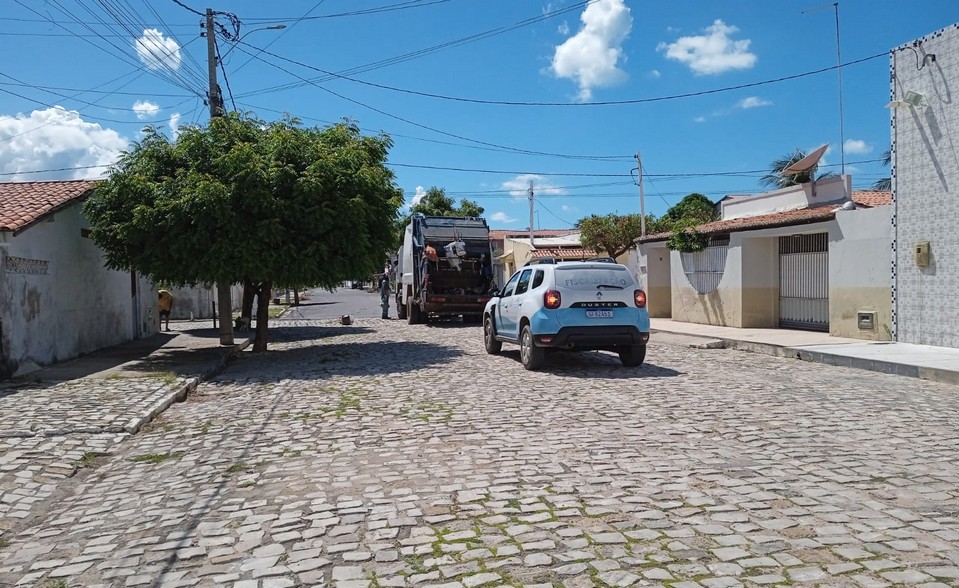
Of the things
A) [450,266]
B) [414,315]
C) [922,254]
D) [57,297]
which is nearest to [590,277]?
[922,254]

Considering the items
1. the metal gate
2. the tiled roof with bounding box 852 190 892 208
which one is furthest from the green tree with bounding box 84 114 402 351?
the tiled roof with bounding box 852 190 892 208

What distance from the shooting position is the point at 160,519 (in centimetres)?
501

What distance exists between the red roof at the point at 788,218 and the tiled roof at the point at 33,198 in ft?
50.8

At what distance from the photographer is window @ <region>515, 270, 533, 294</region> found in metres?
12.8

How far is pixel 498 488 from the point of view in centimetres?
539

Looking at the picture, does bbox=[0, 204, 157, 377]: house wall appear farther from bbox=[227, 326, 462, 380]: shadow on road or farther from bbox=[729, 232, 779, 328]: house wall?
bbox=[729, 232, 779, 328]: house wall

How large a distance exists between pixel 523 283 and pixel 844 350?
622cm

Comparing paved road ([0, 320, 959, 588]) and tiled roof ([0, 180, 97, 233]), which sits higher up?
tiled roof ([0, 180, 97, 233])

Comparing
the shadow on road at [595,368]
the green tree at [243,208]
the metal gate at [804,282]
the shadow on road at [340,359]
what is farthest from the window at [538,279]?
the metal gate at [804,282]

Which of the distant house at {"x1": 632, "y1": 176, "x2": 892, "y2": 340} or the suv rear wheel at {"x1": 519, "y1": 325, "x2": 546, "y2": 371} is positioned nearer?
the suv rear wheel at {"x1": 519, "y1": 325, "x2": 546, "y2": 371}

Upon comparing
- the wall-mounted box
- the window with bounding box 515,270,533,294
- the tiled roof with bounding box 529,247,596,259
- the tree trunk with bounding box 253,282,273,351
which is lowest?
the tree trunk with bounding box 253,282,273,351

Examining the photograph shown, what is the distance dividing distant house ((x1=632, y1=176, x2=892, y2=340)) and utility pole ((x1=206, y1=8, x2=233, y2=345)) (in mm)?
13093

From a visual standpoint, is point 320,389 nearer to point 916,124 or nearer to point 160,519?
point 160,519

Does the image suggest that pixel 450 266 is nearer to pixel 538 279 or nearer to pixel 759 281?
pixel 759 281
